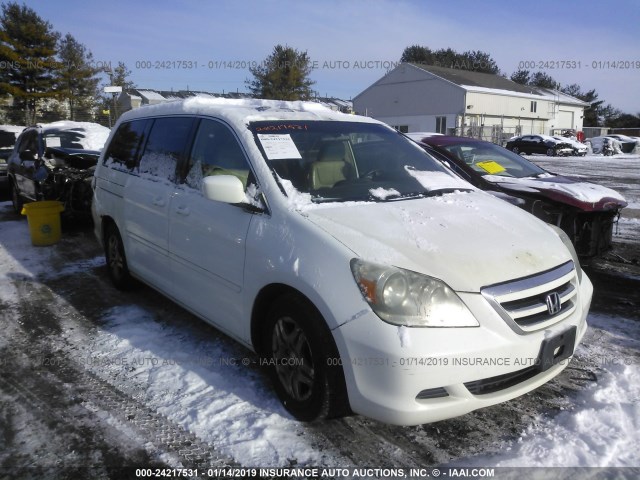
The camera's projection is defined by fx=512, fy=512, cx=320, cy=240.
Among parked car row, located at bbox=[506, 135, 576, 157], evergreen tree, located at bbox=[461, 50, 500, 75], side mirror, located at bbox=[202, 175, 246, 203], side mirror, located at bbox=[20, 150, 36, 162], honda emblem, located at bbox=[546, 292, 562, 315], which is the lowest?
honda emblem, located at bbox=[546, 292, 562, 315]

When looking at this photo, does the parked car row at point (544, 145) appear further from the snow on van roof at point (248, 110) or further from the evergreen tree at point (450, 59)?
the evergreen tree at point (450, 59)

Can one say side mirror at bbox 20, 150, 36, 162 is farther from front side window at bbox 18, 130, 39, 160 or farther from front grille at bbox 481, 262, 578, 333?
front grille at bbox 481, 262, 578, 333

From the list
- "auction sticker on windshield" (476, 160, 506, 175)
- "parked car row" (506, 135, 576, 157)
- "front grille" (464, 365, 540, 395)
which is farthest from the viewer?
"parked car row" (506, 135, 576, 157)

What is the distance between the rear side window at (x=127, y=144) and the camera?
4590mm

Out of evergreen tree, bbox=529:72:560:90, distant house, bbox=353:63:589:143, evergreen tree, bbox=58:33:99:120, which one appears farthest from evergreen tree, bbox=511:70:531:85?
evergreen tree, bbox=58:33:99:120

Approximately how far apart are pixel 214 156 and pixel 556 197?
3.80m

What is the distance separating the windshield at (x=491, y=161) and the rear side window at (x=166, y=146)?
3522mm

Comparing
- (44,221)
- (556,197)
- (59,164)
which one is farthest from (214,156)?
(59,164)

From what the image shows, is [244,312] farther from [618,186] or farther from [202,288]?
[618,186]

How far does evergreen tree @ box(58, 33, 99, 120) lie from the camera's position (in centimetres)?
3459

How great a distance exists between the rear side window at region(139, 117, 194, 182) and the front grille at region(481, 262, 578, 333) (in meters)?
2.52

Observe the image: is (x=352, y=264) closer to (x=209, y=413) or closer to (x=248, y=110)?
(x=209, y=413)

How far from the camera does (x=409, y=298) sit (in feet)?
7.83

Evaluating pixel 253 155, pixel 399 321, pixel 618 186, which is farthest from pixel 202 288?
pixel 618 186
